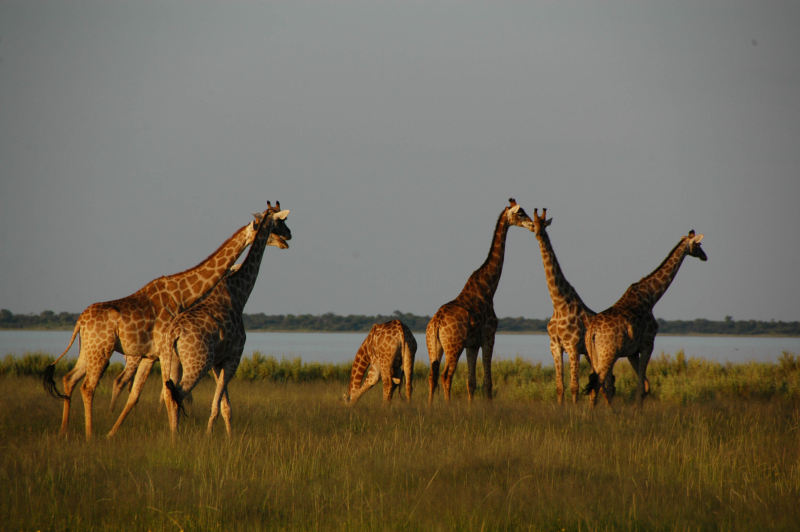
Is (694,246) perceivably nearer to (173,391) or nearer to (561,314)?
(561,314)

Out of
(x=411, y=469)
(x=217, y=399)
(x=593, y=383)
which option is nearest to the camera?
(x=411, y=469)

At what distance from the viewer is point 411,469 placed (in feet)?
26.0

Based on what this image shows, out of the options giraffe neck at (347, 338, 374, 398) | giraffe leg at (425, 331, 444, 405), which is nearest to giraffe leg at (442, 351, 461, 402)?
giraffe leg at (425, 331, 444, 405)

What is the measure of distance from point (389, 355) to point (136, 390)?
421 centimetres

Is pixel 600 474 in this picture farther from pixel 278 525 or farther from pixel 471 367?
pixel 471 367

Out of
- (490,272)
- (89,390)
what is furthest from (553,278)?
(89,390)

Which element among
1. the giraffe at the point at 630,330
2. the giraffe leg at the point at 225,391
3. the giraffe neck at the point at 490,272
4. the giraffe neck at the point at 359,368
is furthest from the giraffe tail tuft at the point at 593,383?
the giraffe leg at the point at 225,391

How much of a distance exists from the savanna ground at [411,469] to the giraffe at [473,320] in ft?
2.25

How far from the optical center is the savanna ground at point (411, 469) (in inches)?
248

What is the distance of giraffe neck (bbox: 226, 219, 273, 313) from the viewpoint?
33.1ft

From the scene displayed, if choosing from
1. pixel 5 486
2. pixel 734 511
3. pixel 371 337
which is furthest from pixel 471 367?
pixel 5 486

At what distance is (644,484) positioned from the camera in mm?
7434

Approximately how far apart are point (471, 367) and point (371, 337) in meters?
1.80

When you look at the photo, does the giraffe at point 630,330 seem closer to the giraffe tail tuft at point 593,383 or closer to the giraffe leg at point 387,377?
the giraffe tail tuft at point 593,383
